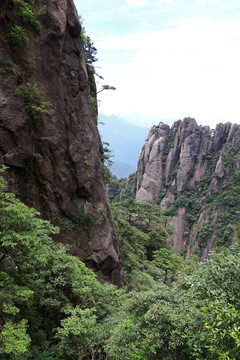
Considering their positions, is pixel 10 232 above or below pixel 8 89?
below

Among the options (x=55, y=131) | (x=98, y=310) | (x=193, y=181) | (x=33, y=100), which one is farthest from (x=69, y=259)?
(x=193, y=181)

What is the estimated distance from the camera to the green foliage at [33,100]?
1227 centimetres

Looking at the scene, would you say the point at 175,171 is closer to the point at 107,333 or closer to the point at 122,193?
the point at 122,193

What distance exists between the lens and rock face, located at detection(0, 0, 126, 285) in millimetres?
12109

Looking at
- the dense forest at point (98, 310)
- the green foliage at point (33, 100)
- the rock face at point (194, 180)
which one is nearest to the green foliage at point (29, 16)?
the green foliage at point (33, 100)

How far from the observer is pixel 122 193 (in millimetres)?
77438

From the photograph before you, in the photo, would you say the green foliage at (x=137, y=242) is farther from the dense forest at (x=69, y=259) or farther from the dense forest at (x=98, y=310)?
the dense forest at (x=98, y=310)

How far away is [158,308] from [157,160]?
63054mm

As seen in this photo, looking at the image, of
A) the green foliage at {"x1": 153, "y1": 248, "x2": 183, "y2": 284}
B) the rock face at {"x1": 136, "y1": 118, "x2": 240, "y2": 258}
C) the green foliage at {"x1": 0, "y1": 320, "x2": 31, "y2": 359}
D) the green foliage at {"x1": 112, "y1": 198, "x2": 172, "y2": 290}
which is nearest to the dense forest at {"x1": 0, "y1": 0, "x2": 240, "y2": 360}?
the green foliage at {"x1": 0, "y1": 320, "x2": 31, "y2": 359}

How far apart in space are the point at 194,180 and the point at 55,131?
5543 centimetres

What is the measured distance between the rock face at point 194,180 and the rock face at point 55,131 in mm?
41680

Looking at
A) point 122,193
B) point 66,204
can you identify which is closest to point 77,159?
point 66,204

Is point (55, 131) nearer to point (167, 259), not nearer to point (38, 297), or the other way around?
point (38, 297)

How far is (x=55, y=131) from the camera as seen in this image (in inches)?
562
